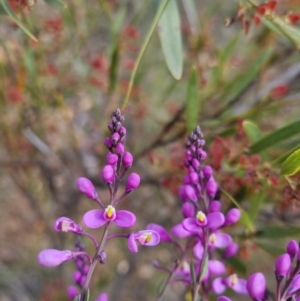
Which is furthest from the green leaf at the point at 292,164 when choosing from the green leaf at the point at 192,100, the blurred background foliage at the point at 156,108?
the green leaf at the point at 192,100

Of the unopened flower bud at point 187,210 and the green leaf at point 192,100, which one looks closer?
the unopened flower bud at point 187,210

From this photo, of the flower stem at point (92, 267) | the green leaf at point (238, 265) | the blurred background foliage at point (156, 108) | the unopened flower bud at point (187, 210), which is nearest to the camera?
the flower stem at point (92, 267)

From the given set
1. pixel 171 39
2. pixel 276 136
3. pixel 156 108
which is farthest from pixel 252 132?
pixel 156 108

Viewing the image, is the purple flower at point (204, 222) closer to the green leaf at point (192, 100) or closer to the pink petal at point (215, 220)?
the pink petal at point (215, 220)

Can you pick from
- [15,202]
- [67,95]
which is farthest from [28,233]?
[67,95]

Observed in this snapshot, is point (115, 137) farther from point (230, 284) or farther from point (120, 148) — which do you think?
point (230, 284)

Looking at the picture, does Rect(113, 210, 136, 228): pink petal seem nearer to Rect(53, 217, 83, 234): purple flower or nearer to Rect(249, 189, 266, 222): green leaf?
Rect(53, 217, 83, 234): purple flower

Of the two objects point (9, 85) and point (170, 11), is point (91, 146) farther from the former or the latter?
point (170, 11)
